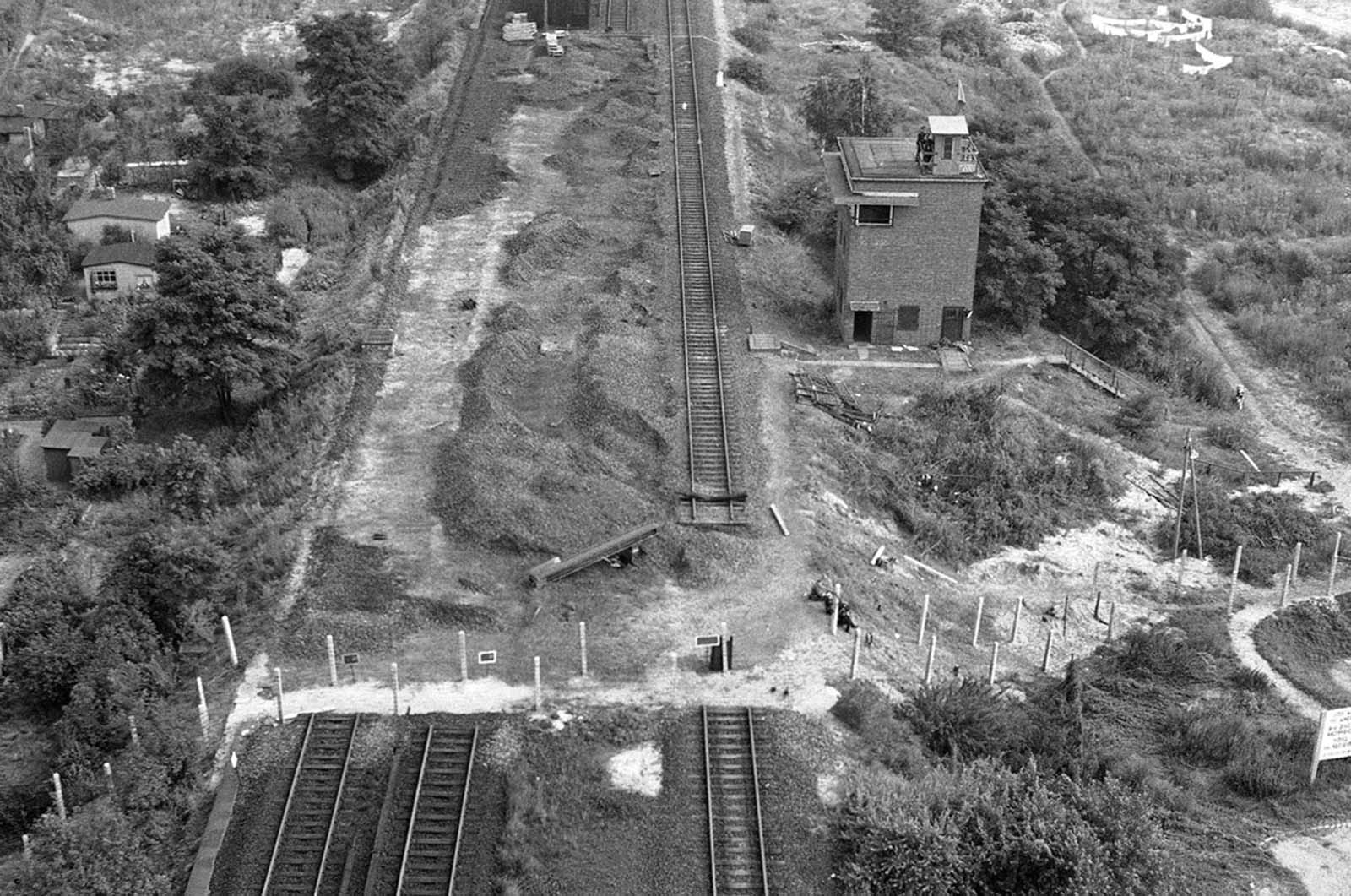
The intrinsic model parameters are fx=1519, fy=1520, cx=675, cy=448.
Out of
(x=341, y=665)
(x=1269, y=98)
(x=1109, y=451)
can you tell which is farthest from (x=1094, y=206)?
(x=1269, y=98)

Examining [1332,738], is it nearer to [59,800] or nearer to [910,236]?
[910,236]

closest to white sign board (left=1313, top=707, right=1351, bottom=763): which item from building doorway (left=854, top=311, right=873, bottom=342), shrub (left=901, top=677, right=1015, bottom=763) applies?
shrub (left=901, top=677, right=1015, bottom=763)

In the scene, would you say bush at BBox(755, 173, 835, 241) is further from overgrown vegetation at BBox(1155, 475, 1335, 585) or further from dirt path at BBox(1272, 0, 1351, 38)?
dirt path at BBox(1272, 0, 1351, 38)

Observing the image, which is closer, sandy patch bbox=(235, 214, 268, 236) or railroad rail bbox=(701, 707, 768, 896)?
railroad rail bbox=(701, 707, 768, 896)

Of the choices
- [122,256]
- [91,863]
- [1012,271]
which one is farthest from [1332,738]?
[122,256]

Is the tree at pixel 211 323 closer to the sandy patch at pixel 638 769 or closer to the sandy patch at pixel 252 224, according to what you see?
the sandy patch at pixel 252 224

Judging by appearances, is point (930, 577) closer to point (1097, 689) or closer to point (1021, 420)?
point (1097, 689)
